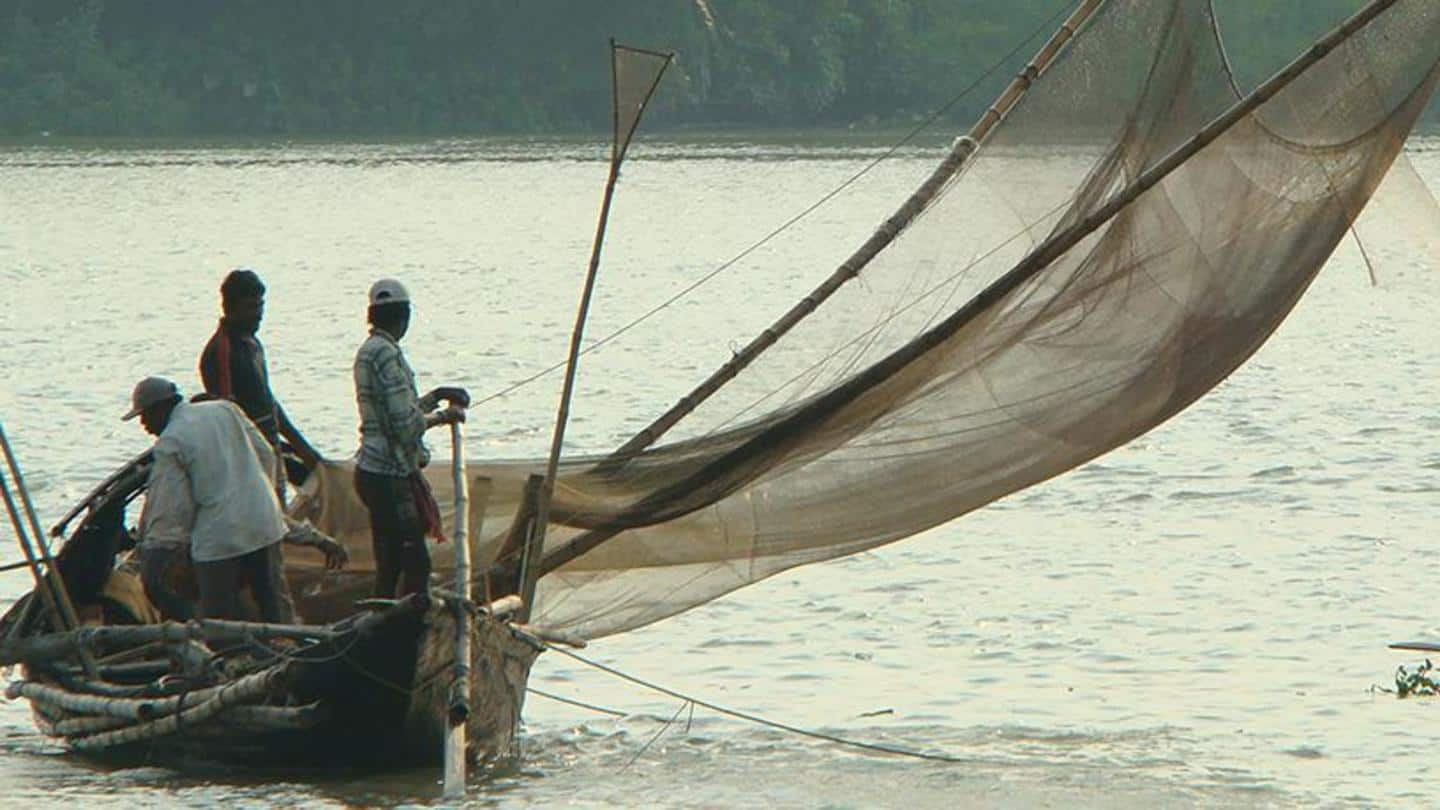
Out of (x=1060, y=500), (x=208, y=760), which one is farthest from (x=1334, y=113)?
(x=1060, y=500)

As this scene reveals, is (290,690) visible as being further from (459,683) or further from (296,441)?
(296,441)

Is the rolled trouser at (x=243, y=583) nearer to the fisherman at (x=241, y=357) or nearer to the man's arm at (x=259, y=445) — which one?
the man's arm at (x=259, y=445)

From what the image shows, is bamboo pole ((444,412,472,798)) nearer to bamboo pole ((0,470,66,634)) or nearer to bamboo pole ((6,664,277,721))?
bamboo pole ((6,664,277,721))

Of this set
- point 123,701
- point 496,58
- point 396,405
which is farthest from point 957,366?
point 496,58

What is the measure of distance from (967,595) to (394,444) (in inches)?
224

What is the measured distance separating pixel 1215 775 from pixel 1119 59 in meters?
2.68

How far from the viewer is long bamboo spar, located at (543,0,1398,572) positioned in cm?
924

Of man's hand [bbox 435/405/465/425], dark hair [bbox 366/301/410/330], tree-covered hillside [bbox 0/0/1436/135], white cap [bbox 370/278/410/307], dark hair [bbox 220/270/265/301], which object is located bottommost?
man's hand [bbox 435/405/465/425]

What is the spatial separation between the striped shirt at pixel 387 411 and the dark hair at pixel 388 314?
0.04 meters

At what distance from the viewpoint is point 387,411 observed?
9.79m

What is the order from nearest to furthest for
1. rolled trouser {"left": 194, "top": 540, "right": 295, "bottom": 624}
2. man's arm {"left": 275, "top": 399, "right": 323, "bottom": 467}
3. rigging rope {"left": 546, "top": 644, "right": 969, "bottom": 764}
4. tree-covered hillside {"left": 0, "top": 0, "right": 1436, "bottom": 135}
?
rolled trouser {"left": 194, "top": 540, "right": 295, "bottom": 624} → rigging rope {"left": 546, "top": 644, "right": 969, "bottom": 764} → man's arm {"left": 275, "top": 399, "right": 323, "bottom": 467} → tree-covered hillside {"left": 0, "top": 0, "right": 1436, "bottom": 135}

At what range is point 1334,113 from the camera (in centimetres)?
955

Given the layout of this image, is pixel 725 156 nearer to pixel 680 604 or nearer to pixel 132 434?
pixel 132 434

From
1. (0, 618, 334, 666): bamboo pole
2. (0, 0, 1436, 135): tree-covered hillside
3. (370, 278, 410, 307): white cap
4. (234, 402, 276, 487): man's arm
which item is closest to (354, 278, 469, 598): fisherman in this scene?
(370, 278, 410, 307): white cap
